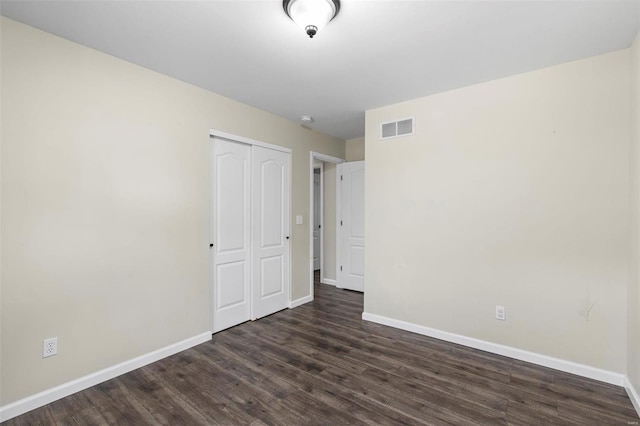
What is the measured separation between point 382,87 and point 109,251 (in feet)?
9.37

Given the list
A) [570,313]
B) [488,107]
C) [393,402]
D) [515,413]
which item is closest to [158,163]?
[393,402]

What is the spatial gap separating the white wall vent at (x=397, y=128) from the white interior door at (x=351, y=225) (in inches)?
49.6

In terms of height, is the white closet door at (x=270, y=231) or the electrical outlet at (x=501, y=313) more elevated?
the white closet door at (x=270, y=231)

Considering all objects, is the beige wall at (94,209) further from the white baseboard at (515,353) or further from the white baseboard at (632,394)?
the white baseboard at (632,394)

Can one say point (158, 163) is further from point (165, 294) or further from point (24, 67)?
point (165, 294)

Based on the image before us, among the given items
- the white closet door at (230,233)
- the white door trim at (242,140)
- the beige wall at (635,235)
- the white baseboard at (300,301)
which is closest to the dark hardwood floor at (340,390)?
the beige wall at (635,235)

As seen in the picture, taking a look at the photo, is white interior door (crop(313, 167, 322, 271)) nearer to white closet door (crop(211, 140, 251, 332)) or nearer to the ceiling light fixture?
white closet door (crop(211, 140, 251, 332))

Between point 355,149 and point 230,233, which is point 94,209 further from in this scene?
Result: point 355,149

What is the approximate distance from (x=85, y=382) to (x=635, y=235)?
4127 mm

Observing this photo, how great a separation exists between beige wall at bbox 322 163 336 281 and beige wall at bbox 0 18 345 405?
244 cm

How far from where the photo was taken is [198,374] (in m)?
2.46

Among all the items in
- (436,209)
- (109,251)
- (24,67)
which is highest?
(24,67)

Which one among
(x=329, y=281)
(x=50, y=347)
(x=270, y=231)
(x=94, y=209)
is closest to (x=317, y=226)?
(x=329, y=281)

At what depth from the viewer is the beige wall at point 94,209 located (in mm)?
1982
